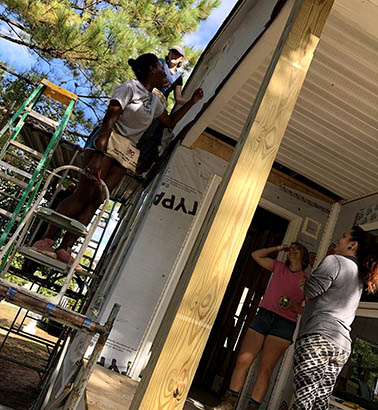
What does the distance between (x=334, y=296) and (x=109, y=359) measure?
279 cm

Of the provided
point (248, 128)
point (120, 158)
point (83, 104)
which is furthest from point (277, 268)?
point (83, 104)

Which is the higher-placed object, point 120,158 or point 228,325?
point 120,158

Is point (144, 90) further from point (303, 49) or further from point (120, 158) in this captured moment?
point (303, 49)

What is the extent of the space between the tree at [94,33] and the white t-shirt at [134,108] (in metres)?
4.51

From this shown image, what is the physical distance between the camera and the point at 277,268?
13.7 ft

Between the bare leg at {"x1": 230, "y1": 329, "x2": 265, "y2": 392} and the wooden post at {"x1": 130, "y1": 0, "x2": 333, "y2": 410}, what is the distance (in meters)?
2.21

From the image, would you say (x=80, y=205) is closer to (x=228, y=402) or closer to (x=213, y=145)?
(x=228, y=402)

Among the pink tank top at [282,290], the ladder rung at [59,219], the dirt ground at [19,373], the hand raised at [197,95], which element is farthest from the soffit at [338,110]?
the dirt ground at [19,373]

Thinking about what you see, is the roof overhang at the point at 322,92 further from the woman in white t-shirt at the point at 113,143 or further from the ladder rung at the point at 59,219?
the ladder rung at the point at 59,219

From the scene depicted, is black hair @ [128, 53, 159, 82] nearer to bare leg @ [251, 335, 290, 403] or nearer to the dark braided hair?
the dark braided hair

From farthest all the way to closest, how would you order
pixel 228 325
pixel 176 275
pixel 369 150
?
1. pixel 228 325
2. pixel 176 275
3. pixel 369 150

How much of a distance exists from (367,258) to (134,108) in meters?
2.35

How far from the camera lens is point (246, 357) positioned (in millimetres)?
3629

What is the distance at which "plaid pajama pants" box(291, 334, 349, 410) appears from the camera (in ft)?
8.45
